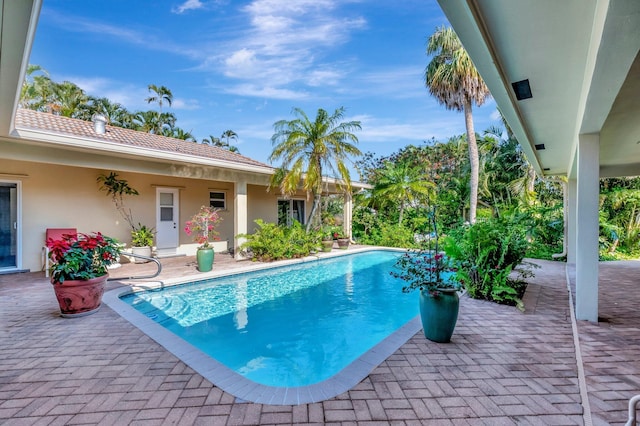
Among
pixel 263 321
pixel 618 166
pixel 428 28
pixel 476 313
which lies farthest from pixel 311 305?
pixel 428 28

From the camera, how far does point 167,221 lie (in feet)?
35.3

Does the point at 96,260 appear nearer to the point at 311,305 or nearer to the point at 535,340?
the point at 311,305

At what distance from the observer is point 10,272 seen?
761 centimetres

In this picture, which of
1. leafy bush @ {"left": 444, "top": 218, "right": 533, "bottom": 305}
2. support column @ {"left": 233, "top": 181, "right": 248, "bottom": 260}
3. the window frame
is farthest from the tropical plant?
leafy bush @ {"left": 444, "top": 218, "right": 533, "bottom": 305}

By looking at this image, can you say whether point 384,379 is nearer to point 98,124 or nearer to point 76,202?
point 76,202

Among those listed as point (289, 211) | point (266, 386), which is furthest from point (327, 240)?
point (266, 386)

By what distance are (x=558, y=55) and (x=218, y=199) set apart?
11.8 m

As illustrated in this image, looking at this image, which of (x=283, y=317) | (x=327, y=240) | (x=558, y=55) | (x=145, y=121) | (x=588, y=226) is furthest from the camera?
(x=145, y=121)

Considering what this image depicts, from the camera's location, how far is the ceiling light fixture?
3.55 m

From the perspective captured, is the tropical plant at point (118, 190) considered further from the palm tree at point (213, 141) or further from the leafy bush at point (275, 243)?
the palm tree at point (213, 141)

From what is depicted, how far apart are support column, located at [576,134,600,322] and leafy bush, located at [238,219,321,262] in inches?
305

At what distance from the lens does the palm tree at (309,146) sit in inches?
413

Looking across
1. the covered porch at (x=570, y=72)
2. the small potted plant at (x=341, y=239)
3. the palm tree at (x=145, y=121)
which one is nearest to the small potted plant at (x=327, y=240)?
the small potted plant at (x=341, y=239)

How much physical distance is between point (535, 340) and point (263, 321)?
4.20m
